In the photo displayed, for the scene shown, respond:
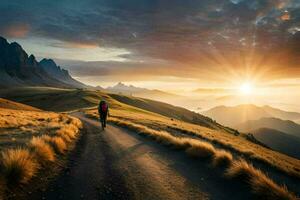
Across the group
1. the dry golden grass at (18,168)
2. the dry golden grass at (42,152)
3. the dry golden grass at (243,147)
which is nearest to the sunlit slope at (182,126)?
the dry golden grass at (243,147)

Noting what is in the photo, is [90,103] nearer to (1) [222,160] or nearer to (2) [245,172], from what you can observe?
(1) [222,160]

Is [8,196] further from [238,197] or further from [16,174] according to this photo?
[238,197]

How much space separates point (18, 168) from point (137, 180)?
150 inches

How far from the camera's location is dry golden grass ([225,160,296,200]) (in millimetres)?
7757

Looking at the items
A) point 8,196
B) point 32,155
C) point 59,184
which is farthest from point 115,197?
point 32,155

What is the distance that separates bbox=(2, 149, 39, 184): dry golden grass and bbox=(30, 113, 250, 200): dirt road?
89cm

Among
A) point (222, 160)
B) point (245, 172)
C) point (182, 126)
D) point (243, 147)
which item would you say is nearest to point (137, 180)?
point (245, 172)

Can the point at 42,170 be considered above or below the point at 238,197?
below

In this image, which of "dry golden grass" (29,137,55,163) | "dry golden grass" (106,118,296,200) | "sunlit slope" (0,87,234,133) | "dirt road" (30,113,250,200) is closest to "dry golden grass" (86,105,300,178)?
"dry golden grass" (106,118,296,200)

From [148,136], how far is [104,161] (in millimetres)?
10606

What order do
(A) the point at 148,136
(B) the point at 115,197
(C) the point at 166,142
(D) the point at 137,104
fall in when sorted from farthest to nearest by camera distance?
1. (D) the point at 137,104
2. (A) the point at 148,136
3. (C) the point at 166,142
4. (B) the point at 115,197

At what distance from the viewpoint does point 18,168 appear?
27.7ft

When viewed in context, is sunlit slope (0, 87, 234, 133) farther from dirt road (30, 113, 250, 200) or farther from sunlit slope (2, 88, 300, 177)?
dirt road (30, 113, 250, 200)

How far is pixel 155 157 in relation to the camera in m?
13.8
